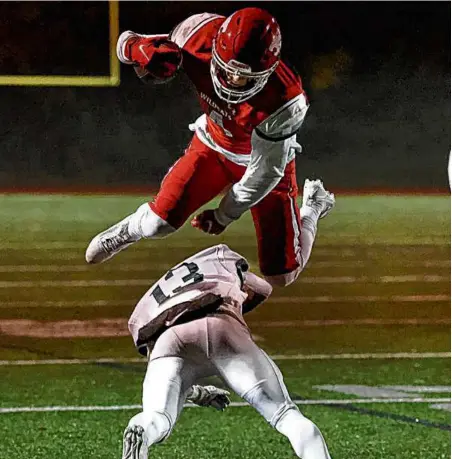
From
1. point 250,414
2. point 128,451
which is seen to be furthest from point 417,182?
point 128,451

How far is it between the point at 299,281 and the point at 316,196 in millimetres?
477

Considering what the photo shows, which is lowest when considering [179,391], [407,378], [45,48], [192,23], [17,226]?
[407,378]

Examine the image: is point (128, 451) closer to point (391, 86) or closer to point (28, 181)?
point (28, 181)

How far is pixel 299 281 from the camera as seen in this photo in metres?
3.25

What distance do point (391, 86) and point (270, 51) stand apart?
79 centimetres

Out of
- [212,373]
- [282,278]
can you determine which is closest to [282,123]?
[282,278]

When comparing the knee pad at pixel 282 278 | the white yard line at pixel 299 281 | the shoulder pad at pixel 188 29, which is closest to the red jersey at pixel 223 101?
the shoulder pad at pixel 188 29

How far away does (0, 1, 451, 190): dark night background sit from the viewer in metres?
2.94

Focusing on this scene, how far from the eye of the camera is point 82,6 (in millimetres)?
2963

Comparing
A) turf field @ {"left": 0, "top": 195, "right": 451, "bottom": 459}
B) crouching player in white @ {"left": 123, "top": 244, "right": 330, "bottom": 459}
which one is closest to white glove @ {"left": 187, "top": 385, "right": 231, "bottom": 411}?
crouching player in white @ {"left": 123, "top": 244, "right": 330, "bottom": 459}

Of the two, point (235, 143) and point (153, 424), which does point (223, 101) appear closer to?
point (235, 143)

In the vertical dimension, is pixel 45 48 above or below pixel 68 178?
above

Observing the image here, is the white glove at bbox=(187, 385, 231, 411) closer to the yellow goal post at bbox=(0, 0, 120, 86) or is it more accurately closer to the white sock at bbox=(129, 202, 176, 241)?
the white sock at bbox=(129, 202, 176, 241)

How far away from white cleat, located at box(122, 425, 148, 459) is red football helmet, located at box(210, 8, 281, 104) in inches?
31.8
